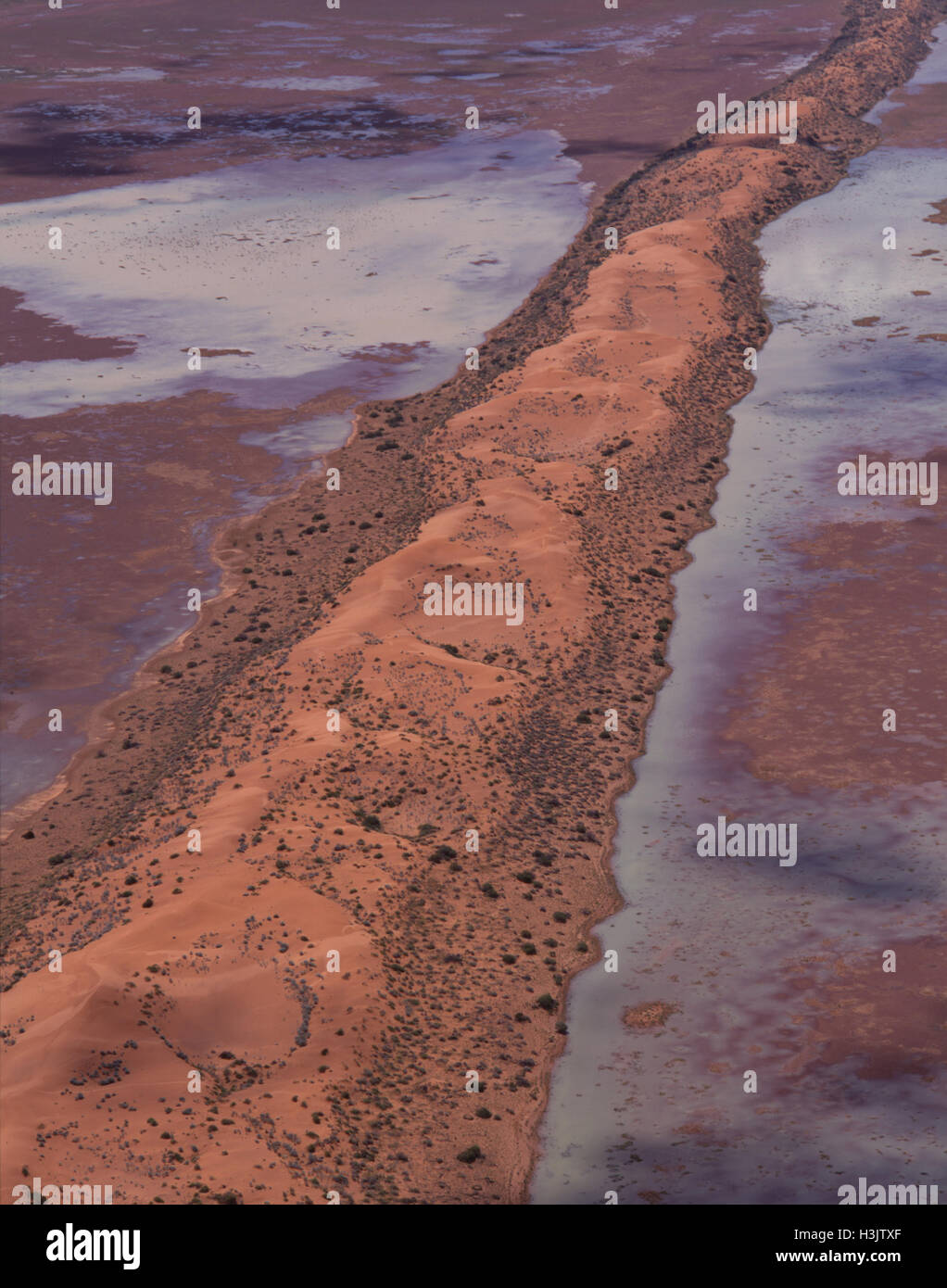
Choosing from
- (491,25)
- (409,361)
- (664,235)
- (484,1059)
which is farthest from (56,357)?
(491,25)

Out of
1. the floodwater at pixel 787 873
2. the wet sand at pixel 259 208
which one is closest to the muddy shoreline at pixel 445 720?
the floodwater at pixel 787 873

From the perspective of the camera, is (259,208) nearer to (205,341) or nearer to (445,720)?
(205,341)

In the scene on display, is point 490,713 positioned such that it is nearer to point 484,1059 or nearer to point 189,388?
point 484,1059

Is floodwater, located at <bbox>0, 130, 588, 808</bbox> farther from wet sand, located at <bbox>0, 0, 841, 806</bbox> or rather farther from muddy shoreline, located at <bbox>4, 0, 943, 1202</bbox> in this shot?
muddy shoreline, located at <bbox>4, 0, 943, 1202</bbox>

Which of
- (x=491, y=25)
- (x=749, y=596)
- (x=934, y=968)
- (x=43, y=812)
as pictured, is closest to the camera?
(x=934, y=968)

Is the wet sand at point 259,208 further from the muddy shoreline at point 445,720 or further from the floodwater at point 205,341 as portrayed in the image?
the muddy shoreline at point 445,720

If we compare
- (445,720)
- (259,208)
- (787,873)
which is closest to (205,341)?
(259,208)

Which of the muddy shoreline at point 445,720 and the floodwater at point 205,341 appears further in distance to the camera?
the floodwater at point 205,341
